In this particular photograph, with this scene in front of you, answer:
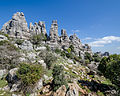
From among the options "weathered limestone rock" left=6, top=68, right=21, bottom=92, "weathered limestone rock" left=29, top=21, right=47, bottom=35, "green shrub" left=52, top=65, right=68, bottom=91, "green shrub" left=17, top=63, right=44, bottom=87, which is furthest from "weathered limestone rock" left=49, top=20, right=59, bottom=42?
"green shrub" left=17, top=63, right=44, bottom=87

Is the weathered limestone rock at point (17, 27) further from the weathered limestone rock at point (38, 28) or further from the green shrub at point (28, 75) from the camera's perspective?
the green shrub at point (28, 75)

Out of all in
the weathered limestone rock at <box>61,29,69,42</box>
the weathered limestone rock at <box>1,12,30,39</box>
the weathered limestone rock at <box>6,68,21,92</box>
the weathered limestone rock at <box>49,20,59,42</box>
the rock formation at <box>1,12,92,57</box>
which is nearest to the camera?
the weathered limestone rock at <box>6,68,21,92</box>

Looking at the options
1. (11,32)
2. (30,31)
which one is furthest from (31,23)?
(11,32)

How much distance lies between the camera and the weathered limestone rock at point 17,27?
5853 centimetres

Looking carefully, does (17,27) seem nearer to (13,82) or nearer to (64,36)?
(64,36)

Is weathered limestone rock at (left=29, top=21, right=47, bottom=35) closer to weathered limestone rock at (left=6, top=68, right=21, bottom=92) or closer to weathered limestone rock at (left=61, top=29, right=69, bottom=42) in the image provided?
weathered limestone rock at (left=61, top=29, right=69, bottom=42)

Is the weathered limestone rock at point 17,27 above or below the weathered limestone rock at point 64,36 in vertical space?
above

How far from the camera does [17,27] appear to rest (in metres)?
60.6

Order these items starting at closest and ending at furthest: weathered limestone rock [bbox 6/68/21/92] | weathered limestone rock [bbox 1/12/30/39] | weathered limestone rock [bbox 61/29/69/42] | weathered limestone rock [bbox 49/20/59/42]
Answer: weathered limestone rock [bbox 6/68/21/92] < weathered limestone rock [bbox 1/12/30/39] < weathered limestone rock [bbox 49/20/59/42] < weathered limestone rock [bbox 61/29/69/42]

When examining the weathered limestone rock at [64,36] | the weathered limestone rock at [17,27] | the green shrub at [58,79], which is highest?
the weathered limestone rock at [17,27]

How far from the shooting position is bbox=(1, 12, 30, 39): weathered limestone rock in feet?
192

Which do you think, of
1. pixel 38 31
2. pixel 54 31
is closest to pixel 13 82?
pixel 54 31

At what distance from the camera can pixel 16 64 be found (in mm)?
18094

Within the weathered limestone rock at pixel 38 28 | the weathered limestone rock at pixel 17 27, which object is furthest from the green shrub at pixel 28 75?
the weathered limestone rock at pixel 38 28
